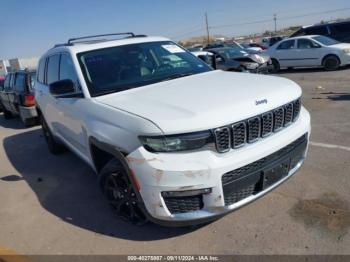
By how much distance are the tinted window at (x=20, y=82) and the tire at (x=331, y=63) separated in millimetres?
11532

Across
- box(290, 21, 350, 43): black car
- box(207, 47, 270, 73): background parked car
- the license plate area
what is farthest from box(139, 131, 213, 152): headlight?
box(290, 21, 350, 43): black car

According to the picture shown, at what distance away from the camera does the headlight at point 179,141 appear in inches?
115

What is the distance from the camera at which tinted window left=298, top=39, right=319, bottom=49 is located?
50.0ft

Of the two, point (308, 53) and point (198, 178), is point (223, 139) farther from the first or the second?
point (308, 53)

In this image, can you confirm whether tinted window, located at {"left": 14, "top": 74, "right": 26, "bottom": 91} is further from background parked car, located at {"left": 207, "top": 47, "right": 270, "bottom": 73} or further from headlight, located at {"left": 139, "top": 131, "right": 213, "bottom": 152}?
headlight, located at {"left": 139, "top": 131, "right": 213, "bottom": 152}

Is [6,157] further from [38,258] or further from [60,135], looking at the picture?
[38,258]

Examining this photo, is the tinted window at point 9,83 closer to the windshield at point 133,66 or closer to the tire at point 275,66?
the windshield at point 133,66

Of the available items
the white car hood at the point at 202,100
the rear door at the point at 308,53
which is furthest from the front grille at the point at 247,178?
the rear door at the point at 308,53

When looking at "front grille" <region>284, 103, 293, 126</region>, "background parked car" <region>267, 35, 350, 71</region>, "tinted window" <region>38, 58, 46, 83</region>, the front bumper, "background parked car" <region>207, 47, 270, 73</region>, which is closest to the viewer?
the front bumper

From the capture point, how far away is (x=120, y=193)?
12.1ft

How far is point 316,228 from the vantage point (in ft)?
11.1

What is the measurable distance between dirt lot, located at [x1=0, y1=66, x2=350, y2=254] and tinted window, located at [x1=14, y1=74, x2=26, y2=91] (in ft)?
16.5

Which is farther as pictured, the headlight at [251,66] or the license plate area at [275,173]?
the headlight at [251,66]

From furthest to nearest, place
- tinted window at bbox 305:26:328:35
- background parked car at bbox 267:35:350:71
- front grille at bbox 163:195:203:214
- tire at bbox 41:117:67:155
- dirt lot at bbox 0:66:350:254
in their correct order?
tinted window at bbox 305:26:328:35, background parked car at bbox 267:35:350:71, tire at bbox 41:117:67:155, dirt lot at bbox 0:66:350:254, front grille at bbox 163:195:203:214
